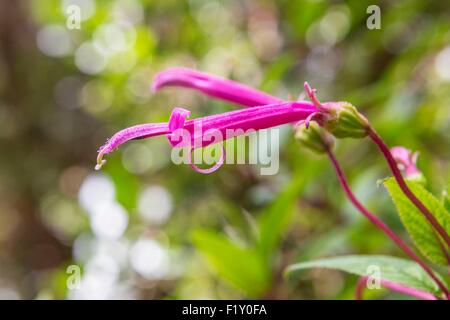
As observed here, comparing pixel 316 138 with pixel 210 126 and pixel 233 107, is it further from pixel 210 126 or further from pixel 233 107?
pixel 233 107

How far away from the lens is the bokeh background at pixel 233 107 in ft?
3.38

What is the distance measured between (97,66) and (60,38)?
32 cm

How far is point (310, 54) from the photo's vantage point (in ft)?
5.02

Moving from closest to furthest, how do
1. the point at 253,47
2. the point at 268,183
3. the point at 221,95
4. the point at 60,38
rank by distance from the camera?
1. the point at 221,95
2. the point at 268,183
3. the point at 253,47
4. the point at 60,38

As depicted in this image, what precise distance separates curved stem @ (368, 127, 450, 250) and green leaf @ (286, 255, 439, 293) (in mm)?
52

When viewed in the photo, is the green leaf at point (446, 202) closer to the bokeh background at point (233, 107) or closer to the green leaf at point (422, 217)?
the green leaf at point (422, 217)

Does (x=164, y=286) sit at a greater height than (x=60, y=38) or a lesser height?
lesser

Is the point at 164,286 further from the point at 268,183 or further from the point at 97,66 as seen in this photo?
the point at 97,66

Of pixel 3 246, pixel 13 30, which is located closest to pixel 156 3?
pixel 13 30

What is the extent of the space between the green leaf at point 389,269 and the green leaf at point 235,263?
1.04 feet

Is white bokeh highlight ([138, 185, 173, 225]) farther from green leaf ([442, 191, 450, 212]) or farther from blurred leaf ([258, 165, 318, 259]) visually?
green leaf ([442, 191, 450, 212])

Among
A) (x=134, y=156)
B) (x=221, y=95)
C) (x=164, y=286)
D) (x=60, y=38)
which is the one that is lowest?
(x=221, y=95)

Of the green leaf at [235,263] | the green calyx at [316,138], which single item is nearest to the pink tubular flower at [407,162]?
the green calyx at [316,138]

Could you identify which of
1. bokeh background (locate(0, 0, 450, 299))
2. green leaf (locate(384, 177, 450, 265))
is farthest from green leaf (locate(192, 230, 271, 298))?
green leaf (locate(384, 177, 450, 265))
